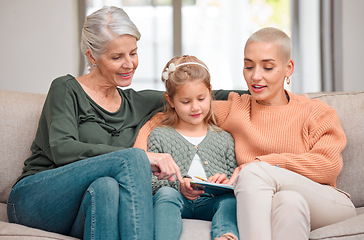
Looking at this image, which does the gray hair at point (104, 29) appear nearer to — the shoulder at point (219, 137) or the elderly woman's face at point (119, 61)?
the elderly woman's face at point (119, 61)

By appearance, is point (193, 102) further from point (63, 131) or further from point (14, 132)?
point (14, 132)

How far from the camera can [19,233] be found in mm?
1407

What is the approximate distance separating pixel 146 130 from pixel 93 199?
58 centimetres

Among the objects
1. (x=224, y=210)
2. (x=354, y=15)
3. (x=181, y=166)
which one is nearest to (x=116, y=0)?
(x=354, y=15)

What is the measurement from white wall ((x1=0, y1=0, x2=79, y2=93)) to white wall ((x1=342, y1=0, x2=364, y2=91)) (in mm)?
2833

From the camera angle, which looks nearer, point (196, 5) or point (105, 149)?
point (105, 149)

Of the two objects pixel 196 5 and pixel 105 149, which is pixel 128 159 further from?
pixel 196 5

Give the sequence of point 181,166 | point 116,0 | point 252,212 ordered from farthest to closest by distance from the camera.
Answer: point 116,0
point 181,166
point 252,212

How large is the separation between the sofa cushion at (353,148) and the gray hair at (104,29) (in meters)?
1.00

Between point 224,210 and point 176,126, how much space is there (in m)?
0.52

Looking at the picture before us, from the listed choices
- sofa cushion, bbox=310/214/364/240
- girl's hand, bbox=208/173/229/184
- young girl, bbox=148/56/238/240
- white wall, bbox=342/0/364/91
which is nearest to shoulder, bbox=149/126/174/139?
young girl, bbox=148/56/238/240

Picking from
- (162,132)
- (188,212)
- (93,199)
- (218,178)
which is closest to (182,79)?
(162,132)

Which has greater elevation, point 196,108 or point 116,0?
point 116,0

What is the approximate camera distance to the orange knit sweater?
170 centimetres
